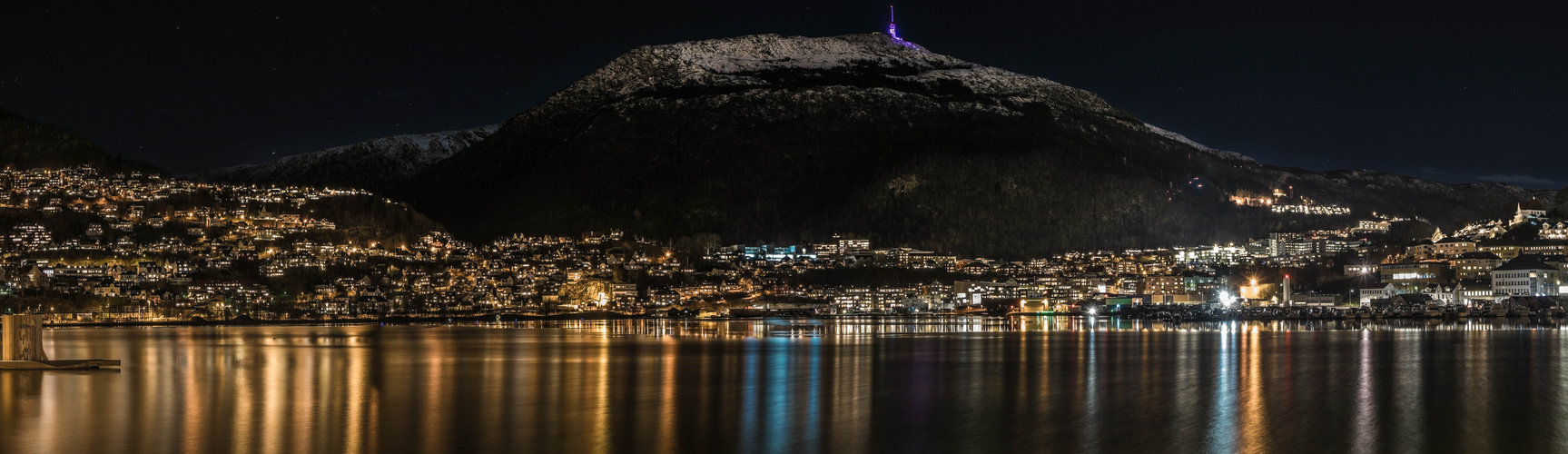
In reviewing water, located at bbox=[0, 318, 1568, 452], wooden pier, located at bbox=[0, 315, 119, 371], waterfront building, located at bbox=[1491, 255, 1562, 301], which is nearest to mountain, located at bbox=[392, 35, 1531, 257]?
waterfront building, located at bbox=[1491, 255, 1562, 301]

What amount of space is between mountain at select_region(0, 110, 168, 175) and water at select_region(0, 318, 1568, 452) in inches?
3053

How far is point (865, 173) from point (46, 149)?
84.6 metres

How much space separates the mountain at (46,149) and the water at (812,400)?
254ft

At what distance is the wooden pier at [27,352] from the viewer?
3362 cm

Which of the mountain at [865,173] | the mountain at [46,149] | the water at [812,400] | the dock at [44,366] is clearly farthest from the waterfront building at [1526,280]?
the mountain at [46,149]

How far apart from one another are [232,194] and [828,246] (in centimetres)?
6280

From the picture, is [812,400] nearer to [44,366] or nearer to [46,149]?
[44,366]

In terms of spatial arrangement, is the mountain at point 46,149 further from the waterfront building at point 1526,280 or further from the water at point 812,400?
the waterfront building at point 1526,280

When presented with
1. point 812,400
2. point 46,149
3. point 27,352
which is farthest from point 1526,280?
point 46,149

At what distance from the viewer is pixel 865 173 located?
149 meters

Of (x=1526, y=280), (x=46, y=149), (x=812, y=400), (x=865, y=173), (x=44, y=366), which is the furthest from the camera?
(x=865, y=173)

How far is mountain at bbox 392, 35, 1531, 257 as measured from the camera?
5714 inches

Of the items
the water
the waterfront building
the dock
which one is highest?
the waterfront building

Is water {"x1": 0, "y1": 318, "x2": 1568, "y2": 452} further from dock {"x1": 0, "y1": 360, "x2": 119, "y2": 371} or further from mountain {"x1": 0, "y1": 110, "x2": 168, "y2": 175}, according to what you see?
mountain {"x1": 0, "y1": 110, "x2": 168, "y2": 175}
